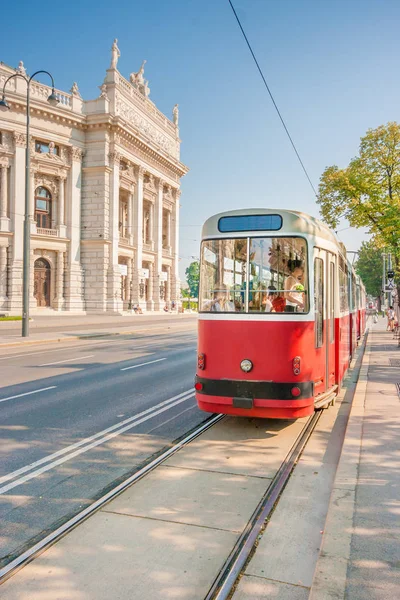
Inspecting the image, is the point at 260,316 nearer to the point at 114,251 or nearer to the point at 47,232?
the point at 47,232

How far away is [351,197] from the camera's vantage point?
894 inches

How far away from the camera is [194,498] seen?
4.99 meters

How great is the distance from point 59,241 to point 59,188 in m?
5.14

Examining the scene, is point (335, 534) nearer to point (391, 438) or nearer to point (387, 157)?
point (391, 438)

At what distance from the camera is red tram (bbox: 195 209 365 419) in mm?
6895

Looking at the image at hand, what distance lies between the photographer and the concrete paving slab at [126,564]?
3412 mm

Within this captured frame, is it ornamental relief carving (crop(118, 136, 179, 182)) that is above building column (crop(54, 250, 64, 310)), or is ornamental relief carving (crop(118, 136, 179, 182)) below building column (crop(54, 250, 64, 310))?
above

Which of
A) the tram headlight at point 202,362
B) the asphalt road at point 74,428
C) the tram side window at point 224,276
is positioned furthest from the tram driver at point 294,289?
the asphalt road at point 74,428

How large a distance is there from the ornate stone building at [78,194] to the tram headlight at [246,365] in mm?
39533

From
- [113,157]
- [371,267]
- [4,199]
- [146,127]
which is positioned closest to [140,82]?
[146,127]

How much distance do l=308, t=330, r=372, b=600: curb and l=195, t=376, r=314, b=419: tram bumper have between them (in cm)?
79

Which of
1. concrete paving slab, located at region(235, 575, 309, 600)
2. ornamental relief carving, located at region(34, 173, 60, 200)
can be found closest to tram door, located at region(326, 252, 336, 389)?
concrete paving slab, located at region(235, 575, 309, 600)

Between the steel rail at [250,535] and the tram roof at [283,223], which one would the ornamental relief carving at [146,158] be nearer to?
the tram roof at [283,223]

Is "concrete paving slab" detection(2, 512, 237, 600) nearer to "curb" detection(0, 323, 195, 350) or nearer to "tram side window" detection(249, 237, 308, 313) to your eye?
Answer: "tram side window" detection(249, 237, 308, 313)
